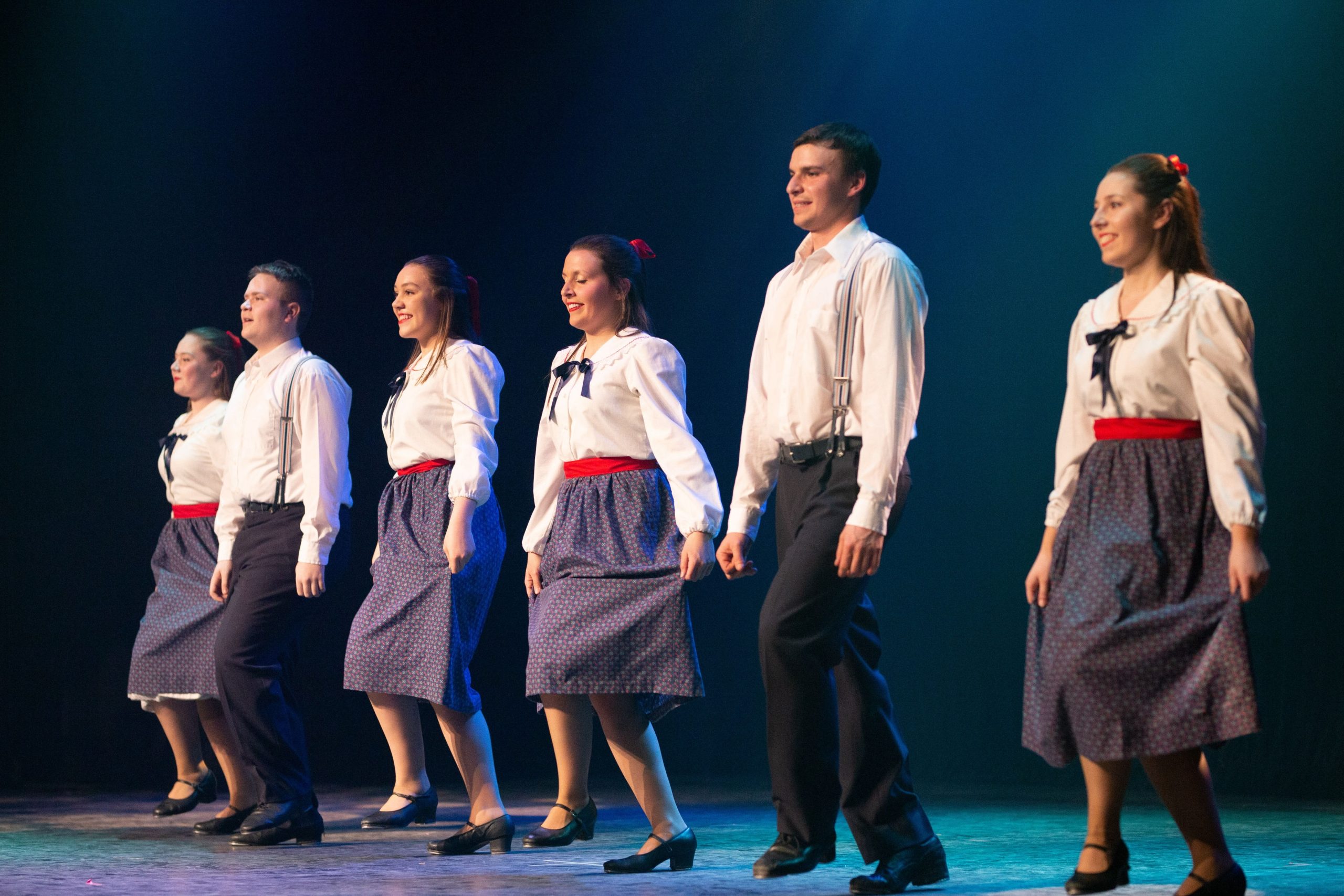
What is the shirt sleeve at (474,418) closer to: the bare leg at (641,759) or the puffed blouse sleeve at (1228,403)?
the bare leg at (641,759)

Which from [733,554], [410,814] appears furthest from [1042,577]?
[410,814]

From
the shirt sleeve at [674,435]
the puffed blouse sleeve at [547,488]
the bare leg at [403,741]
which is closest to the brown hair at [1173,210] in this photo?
the shirt sleeve at [674,435]

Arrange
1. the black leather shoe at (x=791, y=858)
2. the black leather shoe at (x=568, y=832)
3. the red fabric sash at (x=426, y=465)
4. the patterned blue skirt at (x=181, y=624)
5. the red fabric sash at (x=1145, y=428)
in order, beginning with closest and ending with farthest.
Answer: the red fabric sash at (x=1145, y=428), the black leather shoe at (x=791, y=858), the black leather shoe at (x=568, y=832), the red fabric sash at (x=426, y=465), the patterned blue skirt at (x=181, y=624)

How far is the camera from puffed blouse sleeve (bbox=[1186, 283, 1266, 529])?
2.18 meters

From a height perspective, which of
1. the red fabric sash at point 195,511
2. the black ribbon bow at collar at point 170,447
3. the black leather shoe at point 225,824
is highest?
the black ribbon bow at collar at point 170,447

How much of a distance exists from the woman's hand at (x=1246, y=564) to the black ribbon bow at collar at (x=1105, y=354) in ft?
1.04

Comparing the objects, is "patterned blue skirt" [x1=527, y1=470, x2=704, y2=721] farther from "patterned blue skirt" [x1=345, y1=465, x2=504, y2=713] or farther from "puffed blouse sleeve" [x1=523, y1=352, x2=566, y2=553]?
"patterned blue skirt" [x1=345, y1=465, x2=504, y2=713]

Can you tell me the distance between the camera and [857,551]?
244 cm

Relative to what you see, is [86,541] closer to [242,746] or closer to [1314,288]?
[242,746]

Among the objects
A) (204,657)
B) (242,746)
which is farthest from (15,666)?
(242,746)

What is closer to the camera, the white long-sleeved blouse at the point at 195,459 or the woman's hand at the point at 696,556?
the woman's hand at the point at 696,556

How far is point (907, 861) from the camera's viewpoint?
2.53 metres

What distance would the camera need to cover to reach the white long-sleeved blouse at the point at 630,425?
296 cm

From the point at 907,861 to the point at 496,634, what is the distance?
2.88 meters
